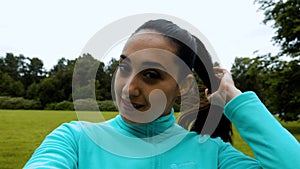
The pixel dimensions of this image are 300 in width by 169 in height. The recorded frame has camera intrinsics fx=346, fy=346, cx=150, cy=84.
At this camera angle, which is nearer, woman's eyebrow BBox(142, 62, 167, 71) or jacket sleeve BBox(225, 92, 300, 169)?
woman's eyebrow BBox(142, 62, 167, 71)

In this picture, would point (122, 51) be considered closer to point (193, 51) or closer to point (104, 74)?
point (104, 74)

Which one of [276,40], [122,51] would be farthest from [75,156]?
[276,40]

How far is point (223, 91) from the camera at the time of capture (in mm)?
1429

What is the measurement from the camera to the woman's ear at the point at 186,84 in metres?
1.29

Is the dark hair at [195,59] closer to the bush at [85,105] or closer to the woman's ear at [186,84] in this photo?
the woman's ear at [186,84]

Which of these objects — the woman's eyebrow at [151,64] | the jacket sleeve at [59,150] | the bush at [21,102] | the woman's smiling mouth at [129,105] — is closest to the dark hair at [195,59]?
the woman's eyebrow at [151,64]

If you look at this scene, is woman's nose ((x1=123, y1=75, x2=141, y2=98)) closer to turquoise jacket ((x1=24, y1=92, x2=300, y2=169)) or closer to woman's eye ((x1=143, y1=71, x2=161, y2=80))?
woman's eye ((x1=143, y1=71, x2=161, y2=80))

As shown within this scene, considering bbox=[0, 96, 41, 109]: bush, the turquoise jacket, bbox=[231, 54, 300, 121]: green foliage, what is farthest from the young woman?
bbox=[231, 54, 300, 121]: green foliage

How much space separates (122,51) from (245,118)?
55 cm

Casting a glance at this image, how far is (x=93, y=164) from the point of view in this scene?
116 centimetres

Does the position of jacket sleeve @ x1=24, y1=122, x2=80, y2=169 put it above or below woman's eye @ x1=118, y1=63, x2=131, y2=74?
below

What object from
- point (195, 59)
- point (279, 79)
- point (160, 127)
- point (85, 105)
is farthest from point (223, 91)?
point (279, 79)

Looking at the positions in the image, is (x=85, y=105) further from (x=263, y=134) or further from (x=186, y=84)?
(x=263, y=134)

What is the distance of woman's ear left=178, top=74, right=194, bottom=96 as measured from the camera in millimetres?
1285
